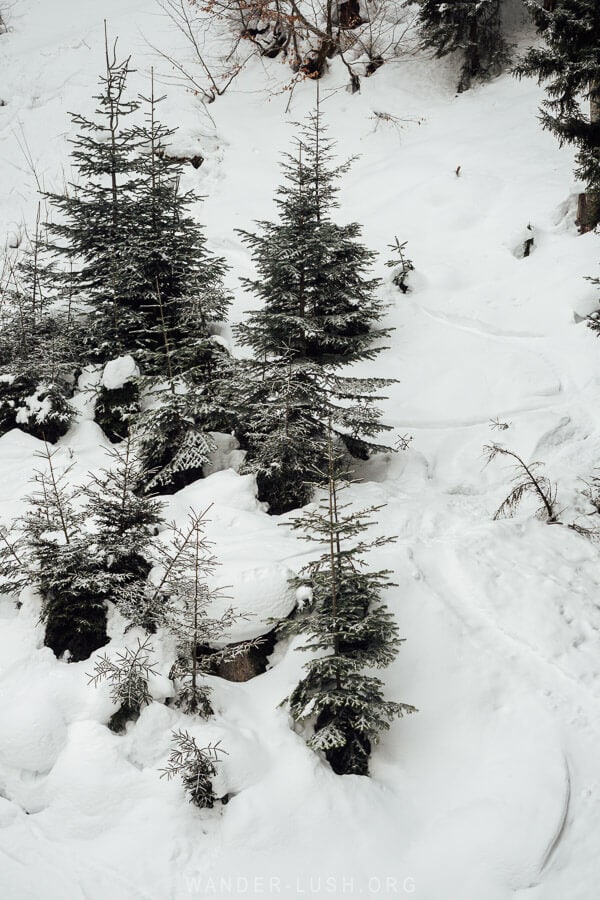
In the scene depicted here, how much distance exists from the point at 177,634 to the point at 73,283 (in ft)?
25.2

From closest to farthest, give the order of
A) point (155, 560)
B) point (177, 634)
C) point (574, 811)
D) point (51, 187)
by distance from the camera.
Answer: point (574, 811), point (177, 634), point (155, 560), point (51, 187)

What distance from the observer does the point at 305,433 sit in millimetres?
7031

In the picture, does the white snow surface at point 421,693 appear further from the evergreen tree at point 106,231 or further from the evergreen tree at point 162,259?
the evergreen tree at point 162,259

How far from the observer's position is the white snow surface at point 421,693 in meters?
4.20

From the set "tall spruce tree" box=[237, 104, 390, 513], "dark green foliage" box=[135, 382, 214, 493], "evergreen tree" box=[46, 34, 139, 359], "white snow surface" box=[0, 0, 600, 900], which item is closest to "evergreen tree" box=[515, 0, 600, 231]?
"white snow surface" box=[0, 0, 600, 900]

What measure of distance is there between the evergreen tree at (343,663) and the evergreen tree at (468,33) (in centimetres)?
1729

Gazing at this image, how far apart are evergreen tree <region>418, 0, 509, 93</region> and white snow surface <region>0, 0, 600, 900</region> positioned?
8077mm

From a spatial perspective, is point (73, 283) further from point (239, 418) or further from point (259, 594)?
point (259, 594)

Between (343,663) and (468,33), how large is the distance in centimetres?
1928

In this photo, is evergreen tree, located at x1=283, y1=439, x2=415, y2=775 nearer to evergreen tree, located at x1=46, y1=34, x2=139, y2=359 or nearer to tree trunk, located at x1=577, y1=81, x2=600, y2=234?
evergreen tree, located at x1=46, y1=34, x2=139, y2=359

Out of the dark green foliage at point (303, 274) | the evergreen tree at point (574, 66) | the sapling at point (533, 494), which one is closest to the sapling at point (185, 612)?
the dark green foliage at point (303, 274)

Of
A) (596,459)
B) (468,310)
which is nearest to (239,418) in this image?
(596,459)

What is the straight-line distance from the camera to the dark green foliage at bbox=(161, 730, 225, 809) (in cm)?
437

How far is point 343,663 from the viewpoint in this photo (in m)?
4.73
